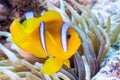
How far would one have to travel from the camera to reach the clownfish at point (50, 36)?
45.3 inches

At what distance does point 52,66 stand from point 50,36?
13 cm

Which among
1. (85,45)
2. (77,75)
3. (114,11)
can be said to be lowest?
(77,75)

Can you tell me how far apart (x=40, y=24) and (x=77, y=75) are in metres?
0.32

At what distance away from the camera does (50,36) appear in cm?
118

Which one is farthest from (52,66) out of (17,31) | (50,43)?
(17,31)

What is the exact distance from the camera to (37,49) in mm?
1261

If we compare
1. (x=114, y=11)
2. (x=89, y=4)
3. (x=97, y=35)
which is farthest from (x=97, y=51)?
(x=89, y=4)

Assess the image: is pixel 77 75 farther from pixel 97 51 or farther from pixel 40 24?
pixel 40 24

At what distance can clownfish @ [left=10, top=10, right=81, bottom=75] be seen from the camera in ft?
3.77

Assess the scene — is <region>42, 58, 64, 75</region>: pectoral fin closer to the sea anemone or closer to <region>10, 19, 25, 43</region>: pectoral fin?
the sea anemone

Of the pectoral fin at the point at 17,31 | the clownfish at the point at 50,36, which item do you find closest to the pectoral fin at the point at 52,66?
the clownfish at the point at 50,36

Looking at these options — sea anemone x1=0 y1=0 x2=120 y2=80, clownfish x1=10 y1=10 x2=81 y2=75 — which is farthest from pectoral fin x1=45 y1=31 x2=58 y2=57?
sea anemone x1=0 y1=0 x2=120 y2=80

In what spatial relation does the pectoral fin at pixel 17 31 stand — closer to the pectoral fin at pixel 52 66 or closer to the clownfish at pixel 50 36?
the clownfish at pixel 50 36

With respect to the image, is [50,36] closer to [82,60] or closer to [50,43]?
[50,43]
